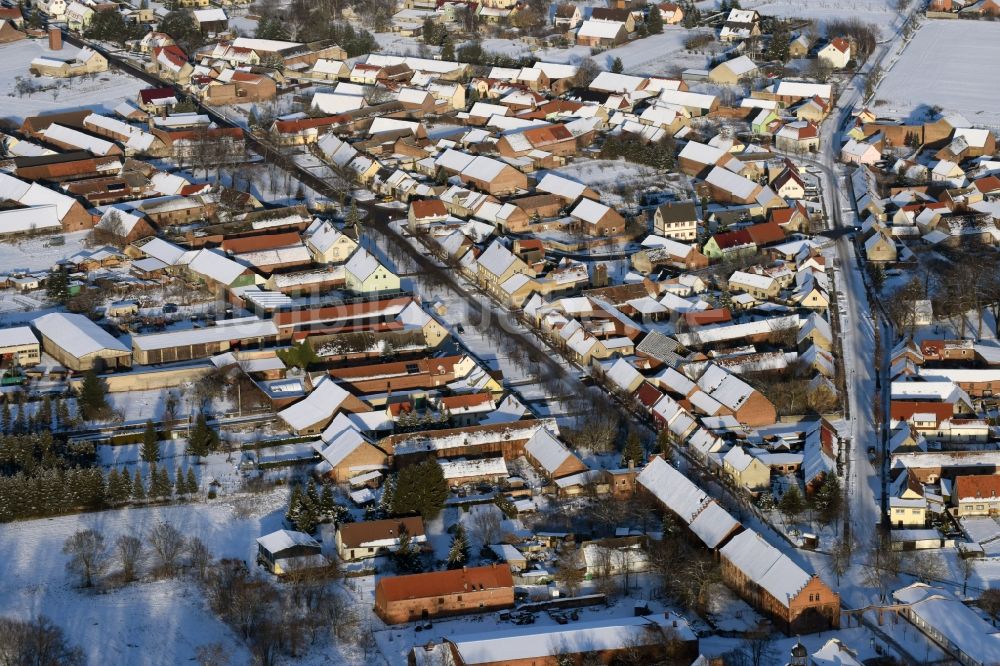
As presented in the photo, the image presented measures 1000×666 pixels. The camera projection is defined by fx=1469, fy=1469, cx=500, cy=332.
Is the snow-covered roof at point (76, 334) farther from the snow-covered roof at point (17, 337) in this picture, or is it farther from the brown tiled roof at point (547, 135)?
the brown tiled roof at point (547, 135)

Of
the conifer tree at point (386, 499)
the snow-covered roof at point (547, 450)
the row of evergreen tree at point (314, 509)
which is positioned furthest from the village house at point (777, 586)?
the row of evergreen tree at point (314, 509)

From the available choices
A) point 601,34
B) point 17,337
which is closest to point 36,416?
point 17,337

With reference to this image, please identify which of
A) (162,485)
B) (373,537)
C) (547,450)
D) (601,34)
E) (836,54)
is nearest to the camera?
(373,537)

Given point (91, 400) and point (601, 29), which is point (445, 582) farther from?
point (601, 29)

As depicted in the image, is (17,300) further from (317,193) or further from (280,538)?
(280,538)

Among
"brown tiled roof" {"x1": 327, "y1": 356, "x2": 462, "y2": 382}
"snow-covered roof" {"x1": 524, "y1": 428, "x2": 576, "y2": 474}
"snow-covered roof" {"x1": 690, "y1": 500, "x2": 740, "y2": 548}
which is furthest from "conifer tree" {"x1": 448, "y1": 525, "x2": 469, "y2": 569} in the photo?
"brown tiled roof" {"x1": 327, "y1": 356, "x2": 462, "y2": 382}

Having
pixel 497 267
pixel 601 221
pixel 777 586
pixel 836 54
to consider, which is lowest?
pixel 497 267

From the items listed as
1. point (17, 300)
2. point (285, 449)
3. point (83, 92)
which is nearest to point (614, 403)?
point (285, 449)
